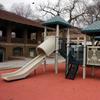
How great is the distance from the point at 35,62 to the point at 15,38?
1792 cm

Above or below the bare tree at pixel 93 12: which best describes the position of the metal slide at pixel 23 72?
below

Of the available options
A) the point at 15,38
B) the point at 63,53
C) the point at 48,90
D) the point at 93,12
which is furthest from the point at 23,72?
the point at 93,12

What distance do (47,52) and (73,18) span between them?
33.6m

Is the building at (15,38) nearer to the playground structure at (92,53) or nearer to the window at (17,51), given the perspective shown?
the window at (17,51)

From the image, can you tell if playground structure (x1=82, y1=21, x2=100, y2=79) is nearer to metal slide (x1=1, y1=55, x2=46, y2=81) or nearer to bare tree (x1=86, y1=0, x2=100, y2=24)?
metal slide (x1=1, y1=55, x2=46, y2=81)

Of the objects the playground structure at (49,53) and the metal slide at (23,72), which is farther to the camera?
the playground structure at (49,53)

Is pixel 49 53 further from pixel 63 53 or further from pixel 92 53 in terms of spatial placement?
pixel 92 53

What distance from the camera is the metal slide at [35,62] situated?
45.3 feet

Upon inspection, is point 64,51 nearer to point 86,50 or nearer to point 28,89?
point 86,50

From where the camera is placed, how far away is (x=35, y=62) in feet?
51.9

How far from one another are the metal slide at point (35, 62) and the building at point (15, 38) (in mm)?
12647

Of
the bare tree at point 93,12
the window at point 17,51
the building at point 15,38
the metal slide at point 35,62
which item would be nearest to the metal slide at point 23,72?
the metal slide at point 35,62

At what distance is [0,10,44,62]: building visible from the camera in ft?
98.8

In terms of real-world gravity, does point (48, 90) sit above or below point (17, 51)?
below
